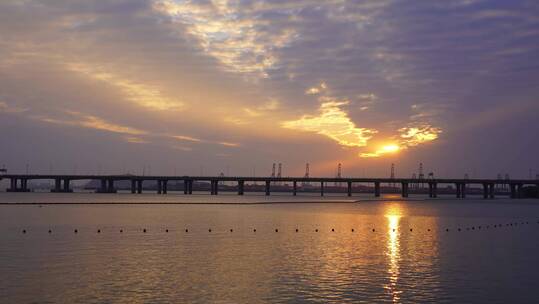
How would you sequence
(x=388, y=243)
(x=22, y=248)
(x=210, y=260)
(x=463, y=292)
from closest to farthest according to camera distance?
(x=463, y=292), (x=210, y=260), (x=22, y=248), (x=388, y=243)

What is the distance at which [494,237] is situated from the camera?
60.3 meters

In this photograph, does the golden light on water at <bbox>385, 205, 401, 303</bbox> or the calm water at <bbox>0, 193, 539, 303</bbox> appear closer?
the calm water at <bbox>0, 193, 539, 303</bbox>

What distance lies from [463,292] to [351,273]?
7.16 m

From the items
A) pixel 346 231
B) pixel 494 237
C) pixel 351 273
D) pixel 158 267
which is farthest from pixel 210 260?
pixel 494 237

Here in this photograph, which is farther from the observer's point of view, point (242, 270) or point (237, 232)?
point (237, 232)

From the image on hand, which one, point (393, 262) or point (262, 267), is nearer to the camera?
point (262, 267)

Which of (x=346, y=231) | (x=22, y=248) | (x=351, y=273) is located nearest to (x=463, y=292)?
(x=351, y=273)

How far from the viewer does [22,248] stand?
1769 inches

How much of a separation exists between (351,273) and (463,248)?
18.8 meters

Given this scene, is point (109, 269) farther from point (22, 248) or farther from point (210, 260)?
point (22, 248)

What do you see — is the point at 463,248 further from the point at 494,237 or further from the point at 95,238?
the point at 95,238

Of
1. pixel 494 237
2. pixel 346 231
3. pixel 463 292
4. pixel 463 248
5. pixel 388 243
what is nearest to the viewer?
pixel 463 292

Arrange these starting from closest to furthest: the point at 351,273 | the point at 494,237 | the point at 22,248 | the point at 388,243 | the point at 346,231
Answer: the point at 351,273
the point at 22,248
the point at 388,243
the point at 494,237
the point at 346,231

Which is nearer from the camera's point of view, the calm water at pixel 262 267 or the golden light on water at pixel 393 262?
the calm water at pixel 262 267
